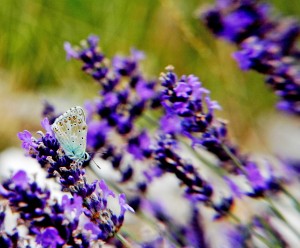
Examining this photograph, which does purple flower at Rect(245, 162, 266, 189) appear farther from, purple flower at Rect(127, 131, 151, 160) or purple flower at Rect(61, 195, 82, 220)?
purple flower at Rect(61, 195, 82, 220)

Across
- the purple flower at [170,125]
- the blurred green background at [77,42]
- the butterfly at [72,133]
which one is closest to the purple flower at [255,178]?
the purple flower at [170,125]

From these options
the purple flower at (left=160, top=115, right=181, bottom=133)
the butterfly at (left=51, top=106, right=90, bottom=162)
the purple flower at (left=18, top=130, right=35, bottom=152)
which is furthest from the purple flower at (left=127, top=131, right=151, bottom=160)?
the purple flower at (left=18, top=130, right=35, bottom=152)

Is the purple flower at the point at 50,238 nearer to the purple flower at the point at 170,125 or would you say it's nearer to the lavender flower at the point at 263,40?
the purple flower at the point at 170,125

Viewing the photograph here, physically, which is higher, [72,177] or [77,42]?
[77,42]

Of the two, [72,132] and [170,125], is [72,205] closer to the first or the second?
[72,132]

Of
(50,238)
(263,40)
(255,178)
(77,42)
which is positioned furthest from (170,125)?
(77,42)
